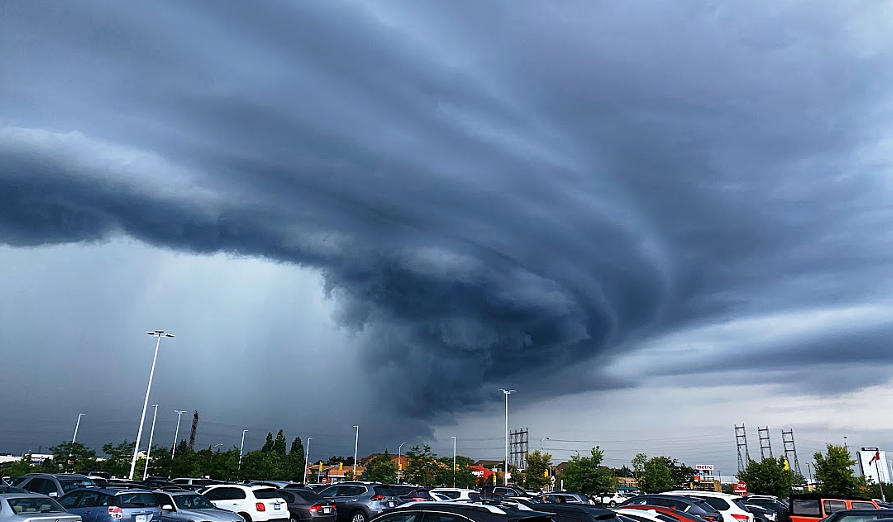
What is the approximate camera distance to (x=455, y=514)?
31.2ft

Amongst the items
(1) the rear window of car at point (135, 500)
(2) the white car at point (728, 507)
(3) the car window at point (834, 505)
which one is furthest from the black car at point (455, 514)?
(3) the car window at point (834, 505)

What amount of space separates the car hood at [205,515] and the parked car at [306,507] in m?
4.17

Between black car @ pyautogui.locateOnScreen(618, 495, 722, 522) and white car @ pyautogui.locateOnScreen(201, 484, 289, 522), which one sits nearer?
white car @ pyautogui.locateOnScreen(201, 484, 289, 522)

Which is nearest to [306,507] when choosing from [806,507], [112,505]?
[112,505]

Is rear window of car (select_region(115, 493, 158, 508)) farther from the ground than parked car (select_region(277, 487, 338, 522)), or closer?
farther from the ground

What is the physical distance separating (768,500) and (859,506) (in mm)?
13485

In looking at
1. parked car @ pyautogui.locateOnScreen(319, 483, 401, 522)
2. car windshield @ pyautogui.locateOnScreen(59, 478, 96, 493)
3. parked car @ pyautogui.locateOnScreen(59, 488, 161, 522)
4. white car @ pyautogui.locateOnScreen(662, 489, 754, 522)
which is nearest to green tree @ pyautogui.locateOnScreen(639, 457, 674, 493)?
white car @ pyautogui.locateOnScreen(662, 489, 754, 522)

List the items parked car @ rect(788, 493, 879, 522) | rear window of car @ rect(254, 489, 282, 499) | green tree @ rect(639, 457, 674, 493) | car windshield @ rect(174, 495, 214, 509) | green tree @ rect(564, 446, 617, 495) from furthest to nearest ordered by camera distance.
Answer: green tree @ rect(639, 457, 674, 493), green tree @ rect(564, 446, 617, 495), parked car @ rect(788, 493, 879, 522), rear window of car @ rect(254, 489, 282, 499), car windshield @ rect(174, 495, 214, 509)

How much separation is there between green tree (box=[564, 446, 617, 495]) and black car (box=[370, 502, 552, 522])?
59.8 m

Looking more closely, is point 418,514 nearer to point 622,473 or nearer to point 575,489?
point 575,489

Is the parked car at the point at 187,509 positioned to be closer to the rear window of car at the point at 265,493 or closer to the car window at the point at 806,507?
the rear window of car at the point at 265,493

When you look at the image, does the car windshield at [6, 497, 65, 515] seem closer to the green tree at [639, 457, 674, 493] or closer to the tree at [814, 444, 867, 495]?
the tree at [814, 444, 867, 495]

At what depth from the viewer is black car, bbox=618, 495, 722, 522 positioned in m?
22.1

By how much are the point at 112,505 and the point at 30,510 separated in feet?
9.34
